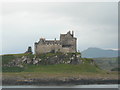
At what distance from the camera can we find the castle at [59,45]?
130 metres

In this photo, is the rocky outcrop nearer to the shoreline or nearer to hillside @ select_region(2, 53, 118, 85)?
hillside @ select_region(2, 53, 118, 85)

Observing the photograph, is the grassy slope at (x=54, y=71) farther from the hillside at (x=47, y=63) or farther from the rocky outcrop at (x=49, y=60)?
the rocky outcrop at (x=49, y=60)

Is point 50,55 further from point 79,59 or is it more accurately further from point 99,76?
point 99,76

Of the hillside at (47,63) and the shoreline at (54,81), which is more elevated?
the hillside at (47,63)

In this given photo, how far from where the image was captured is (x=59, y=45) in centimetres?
13012

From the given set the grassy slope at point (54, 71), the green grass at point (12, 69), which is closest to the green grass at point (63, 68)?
the grassy slope at point (54, 71)

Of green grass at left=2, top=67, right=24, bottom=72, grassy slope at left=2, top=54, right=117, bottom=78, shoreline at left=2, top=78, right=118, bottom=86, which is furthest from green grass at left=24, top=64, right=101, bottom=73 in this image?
shoreline at left=2, top=78, right=118, bottom=86

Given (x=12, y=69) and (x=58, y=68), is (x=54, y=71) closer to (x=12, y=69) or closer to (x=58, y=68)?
(x=58, y=68)

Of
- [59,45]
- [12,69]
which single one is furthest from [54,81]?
[59,45]

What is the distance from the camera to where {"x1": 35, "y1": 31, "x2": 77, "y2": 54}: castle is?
130125 mm

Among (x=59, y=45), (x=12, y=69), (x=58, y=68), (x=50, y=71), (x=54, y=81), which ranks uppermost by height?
(x=59, y=45)

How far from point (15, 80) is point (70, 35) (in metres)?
29.3

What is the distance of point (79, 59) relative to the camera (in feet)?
414

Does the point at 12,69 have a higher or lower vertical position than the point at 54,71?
higher
